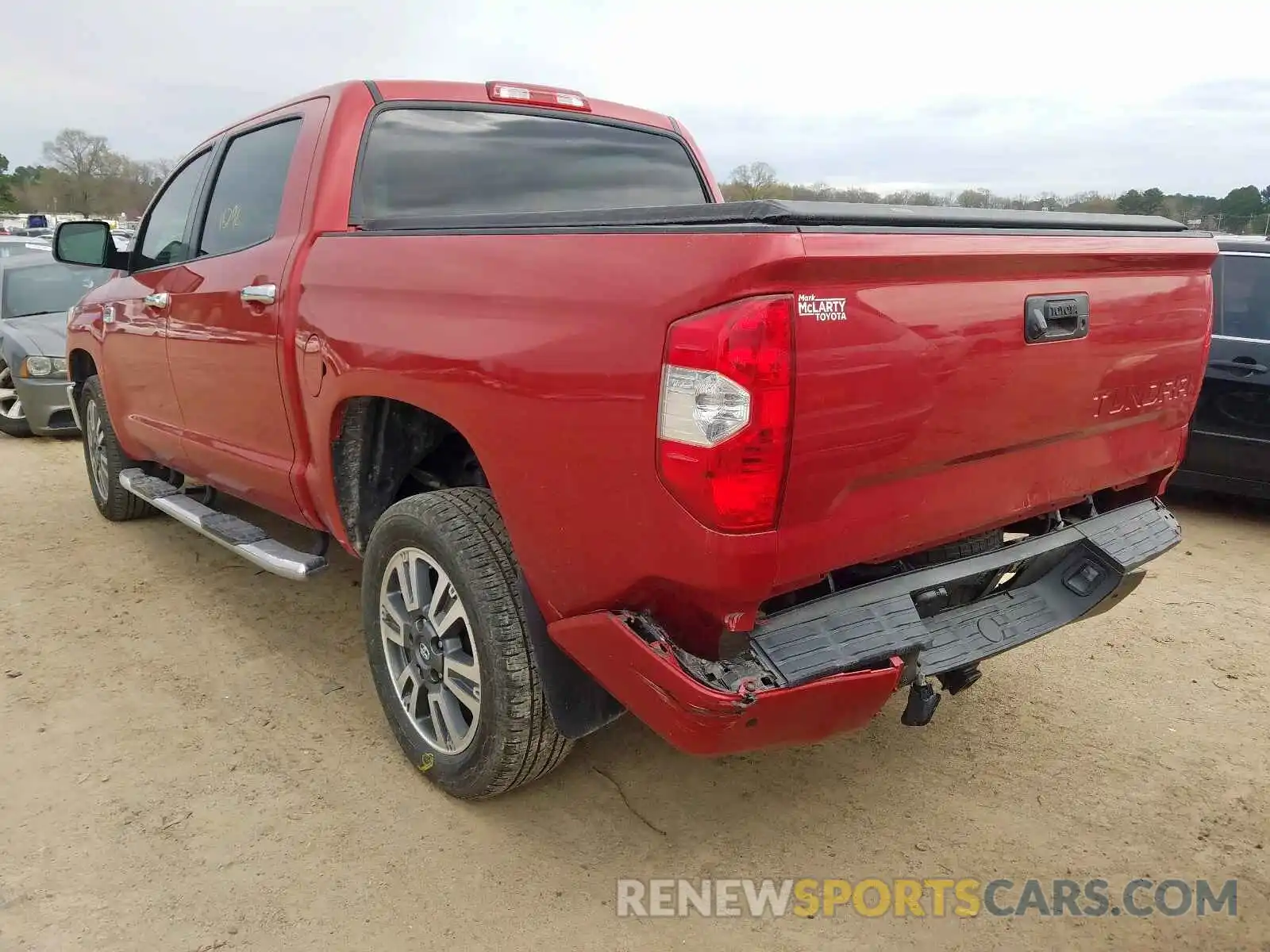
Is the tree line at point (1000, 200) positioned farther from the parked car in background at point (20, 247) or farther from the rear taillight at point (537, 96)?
the parked car in background at point (20, 247)

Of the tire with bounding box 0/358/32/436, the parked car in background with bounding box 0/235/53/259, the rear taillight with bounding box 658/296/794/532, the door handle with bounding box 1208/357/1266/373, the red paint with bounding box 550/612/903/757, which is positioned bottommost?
the tire with bounding box 0/358/32/436

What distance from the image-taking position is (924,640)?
7.05 ft

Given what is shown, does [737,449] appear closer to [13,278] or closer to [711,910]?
[711,910]

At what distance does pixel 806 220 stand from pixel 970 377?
1.89 ft

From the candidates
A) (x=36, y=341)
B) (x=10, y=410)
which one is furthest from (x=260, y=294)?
(x=10, y=410)

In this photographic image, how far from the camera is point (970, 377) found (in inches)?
81.3

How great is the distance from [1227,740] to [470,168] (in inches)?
131

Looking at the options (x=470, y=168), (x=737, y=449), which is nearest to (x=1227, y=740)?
(x=737, y=449)

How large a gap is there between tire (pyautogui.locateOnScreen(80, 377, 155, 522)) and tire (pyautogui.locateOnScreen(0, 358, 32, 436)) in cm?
318

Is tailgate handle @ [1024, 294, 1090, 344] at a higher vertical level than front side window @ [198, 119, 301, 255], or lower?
lower

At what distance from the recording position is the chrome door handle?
10.3 feet

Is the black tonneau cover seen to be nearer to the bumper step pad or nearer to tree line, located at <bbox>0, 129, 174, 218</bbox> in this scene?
the bumper step pad

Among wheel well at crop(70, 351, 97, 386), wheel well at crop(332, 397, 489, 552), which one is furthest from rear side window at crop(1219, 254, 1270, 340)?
wheel well at crop(70, 351, 97, 386)

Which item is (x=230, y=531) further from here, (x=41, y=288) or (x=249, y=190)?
(x=41, y=288)
